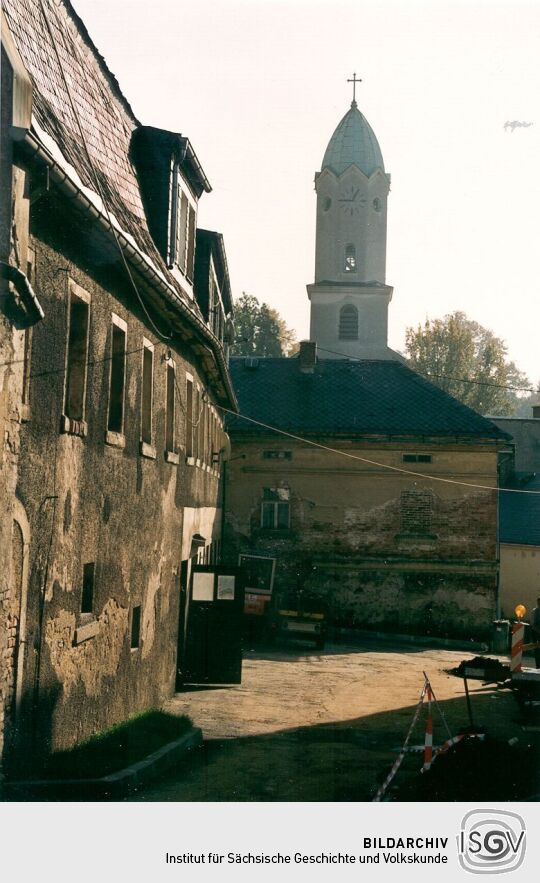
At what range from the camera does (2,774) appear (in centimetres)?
819

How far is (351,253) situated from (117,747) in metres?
44.9

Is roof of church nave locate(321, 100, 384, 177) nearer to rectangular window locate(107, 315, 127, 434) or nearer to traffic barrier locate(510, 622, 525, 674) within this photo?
traffic barrier locate(510, 622, 525, 674)

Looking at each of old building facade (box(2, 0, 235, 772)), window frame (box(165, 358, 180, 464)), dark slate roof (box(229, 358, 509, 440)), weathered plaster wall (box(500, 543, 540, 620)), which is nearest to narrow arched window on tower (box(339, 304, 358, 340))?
dark slate roof (box(229, 358, 509, 440))

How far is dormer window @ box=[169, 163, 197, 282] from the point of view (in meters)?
14.8

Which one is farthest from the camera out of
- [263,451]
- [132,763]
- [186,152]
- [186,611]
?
[263,451]

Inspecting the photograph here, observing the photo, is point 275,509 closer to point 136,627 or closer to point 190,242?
point 190,242

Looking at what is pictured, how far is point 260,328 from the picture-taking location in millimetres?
50062

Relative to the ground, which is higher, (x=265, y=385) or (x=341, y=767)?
(x=265, y=385)

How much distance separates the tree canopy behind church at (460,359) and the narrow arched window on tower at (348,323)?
10586 millimetres
